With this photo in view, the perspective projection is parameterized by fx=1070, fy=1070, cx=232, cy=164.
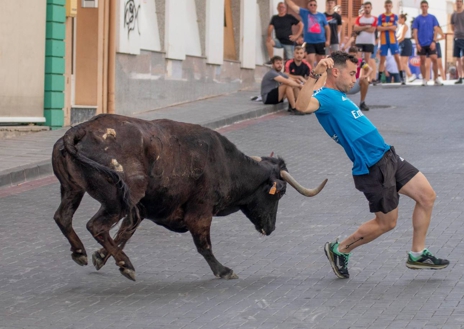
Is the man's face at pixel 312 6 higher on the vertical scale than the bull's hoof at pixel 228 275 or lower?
higher

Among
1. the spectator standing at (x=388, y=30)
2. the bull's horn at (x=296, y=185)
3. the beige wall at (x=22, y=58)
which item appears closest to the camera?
the bull's horn at (x=296, y=185)

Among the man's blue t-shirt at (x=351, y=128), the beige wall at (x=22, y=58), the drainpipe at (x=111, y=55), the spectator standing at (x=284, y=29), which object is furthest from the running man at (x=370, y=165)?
the spectator standing at (x=284, y=29)

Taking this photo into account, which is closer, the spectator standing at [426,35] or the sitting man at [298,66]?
the sitting man at [298,66]

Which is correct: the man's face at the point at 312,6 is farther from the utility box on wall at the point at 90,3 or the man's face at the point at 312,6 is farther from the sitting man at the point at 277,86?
the utility box on wall at the point at 90,3

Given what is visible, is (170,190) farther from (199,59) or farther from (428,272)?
(199,59)

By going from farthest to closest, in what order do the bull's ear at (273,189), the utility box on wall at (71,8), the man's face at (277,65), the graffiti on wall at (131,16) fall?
the man's face at (277,65) → the graffiti on wall at (131,16) → the utility box on wall at (71,8) → the bull's ear at (273,189)

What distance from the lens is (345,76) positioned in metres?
8.02

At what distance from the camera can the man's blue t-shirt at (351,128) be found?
7.91 meters

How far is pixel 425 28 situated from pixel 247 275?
1823cm

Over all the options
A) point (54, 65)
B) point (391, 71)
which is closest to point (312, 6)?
point (391, 71)

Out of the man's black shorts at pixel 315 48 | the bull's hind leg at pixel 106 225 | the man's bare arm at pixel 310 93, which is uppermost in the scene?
the man's black shorts at pixel 315 48

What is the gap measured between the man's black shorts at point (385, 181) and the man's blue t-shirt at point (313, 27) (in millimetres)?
16151

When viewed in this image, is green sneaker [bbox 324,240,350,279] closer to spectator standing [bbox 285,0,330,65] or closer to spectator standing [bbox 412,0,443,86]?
spectator standing [bbox 285,0,330,65]

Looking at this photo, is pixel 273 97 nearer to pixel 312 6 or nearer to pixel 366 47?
pixel 312 6
